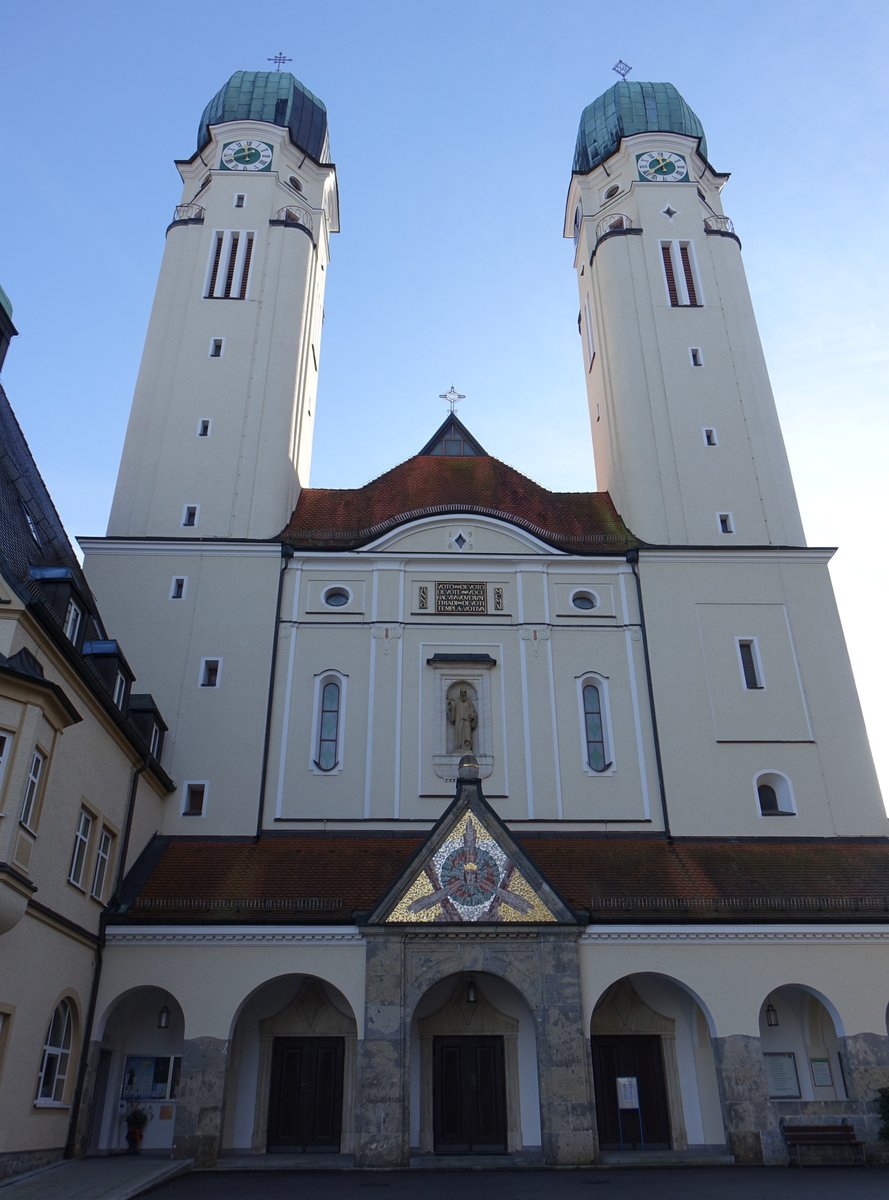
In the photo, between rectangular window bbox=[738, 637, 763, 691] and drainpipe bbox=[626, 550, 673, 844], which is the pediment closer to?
drainpipe bbox=[626, 550, 673, 844]

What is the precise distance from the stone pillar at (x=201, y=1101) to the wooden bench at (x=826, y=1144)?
932cm

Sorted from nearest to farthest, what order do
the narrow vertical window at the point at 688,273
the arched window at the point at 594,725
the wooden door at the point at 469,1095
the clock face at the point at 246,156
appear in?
1. the wooden door at the point at 469,1095
2. the arched window at the point at 594,725
3. the narrow vertical window at the point at 688,273
4. the clock face at the point at 246,156

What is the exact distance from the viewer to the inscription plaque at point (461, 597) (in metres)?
23.0

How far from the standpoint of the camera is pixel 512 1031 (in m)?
18.1

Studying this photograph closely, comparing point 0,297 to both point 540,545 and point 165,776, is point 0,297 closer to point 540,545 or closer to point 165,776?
point 165,776

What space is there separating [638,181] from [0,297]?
64.5 feet

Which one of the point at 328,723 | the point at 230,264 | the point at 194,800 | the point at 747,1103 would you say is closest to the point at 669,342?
the point at 230,264

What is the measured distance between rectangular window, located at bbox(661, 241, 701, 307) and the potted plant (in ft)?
77.3

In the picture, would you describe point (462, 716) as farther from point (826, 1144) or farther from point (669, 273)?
point (669, 273)

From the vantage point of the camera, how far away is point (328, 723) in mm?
21594

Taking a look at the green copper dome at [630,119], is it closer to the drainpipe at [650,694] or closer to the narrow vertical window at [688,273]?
the narrow vertical window at [688,273]

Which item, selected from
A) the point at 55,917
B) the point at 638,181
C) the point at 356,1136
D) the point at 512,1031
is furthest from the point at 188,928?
the point at 638,181

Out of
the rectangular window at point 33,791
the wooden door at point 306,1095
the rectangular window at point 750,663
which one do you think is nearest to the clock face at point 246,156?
the rectangular window at point 750,663

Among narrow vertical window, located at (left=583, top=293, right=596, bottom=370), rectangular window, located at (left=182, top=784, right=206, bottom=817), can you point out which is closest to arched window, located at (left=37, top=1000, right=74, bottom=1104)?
rectangular window, located at (left=182, top=784, right=206, bottom=817)
